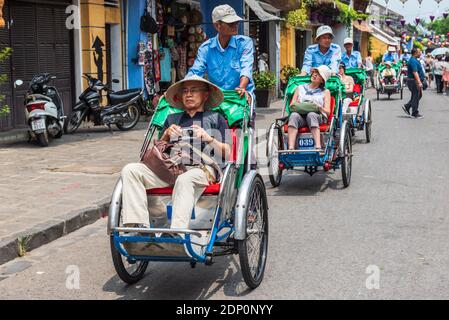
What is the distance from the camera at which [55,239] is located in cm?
657

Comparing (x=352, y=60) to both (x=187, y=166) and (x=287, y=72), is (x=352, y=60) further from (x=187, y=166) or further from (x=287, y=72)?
(x=187, y=166)

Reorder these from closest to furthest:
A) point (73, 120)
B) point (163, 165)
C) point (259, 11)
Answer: point (163, 165)
point (73, 120)
point (259, 11)

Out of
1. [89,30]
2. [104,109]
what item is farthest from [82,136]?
[89,30]

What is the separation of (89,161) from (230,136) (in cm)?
539

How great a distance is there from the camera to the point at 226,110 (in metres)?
5.70

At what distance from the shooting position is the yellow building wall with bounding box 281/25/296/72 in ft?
93.0

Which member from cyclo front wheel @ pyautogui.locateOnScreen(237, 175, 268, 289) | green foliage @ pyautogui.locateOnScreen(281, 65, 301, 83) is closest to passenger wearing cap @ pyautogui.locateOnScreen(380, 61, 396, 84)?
green foliage @ pyautogui.locateOnScreen(281, 65, 301, 83)

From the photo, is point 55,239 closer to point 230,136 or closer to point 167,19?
point 230,136

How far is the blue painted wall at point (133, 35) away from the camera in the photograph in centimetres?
1662

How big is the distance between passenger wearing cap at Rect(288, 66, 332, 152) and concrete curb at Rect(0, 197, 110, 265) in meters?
2.34

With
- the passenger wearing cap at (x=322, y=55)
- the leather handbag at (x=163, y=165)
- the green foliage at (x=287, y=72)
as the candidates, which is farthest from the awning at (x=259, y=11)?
the leather handbag at (x=163, y=165)

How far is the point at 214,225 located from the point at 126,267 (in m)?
0.89

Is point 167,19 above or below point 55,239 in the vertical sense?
above
